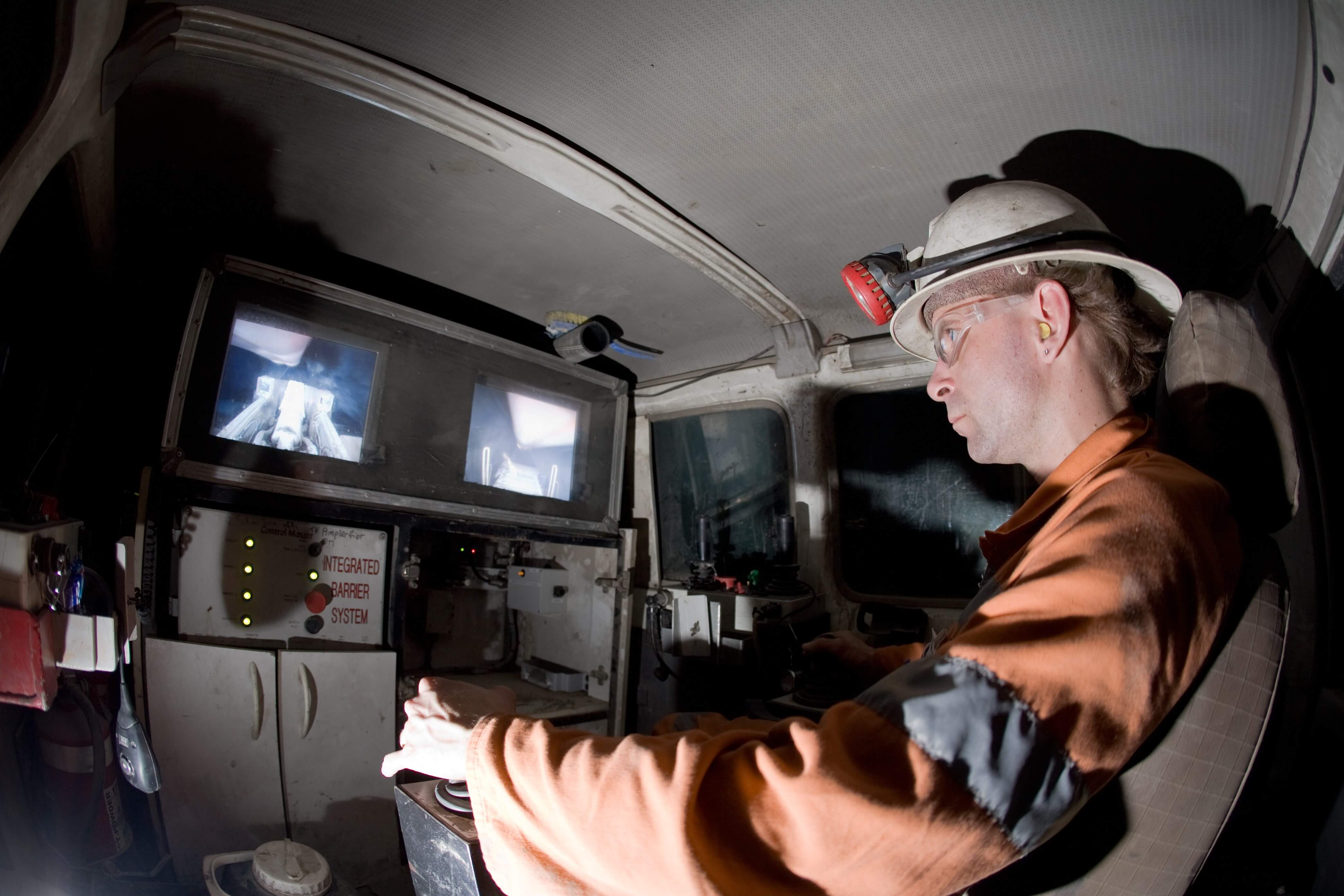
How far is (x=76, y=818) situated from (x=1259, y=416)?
308 centimetres

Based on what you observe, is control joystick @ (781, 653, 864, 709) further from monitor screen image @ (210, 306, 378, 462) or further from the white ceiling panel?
monitor screen image @ (210, 306, 378, 462)

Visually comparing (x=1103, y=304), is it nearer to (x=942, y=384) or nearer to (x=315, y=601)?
(x=942, y=384)

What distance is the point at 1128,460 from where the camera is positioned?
953 mm

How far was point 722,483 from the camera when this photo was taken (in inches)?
134

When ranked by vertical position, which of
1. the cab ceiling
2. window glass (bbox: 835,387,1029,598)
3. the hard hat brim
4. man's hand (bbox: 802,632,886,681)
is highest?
the cab ceiling

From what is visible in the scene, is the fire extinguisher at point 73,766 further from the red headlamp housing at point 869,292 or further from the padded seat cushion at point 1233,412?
the padded seat cushion at point 1233,412

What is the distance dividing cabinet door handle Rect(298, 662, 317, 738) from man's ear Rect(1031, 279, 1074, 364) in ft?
7.93

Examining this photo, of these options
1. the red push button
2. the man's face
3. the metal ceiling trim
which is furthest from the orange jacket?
the red push button

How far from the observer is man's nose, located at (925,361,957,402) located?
1.32 meters

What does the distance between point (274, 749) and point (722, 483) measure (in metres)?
2.29

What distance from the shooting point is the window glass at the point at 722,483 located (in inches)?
127

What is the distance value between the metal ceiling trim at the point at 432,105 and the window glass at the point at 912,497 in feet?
4.36

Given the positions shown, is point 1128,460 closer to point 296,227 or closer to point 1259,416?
point 1259,416

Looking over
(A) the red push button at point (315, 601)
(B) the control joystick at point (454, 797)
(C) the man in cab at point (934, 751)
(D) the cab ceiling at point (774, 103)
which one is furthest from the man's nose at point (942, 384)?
(A) the red push button at point (315, 601)
